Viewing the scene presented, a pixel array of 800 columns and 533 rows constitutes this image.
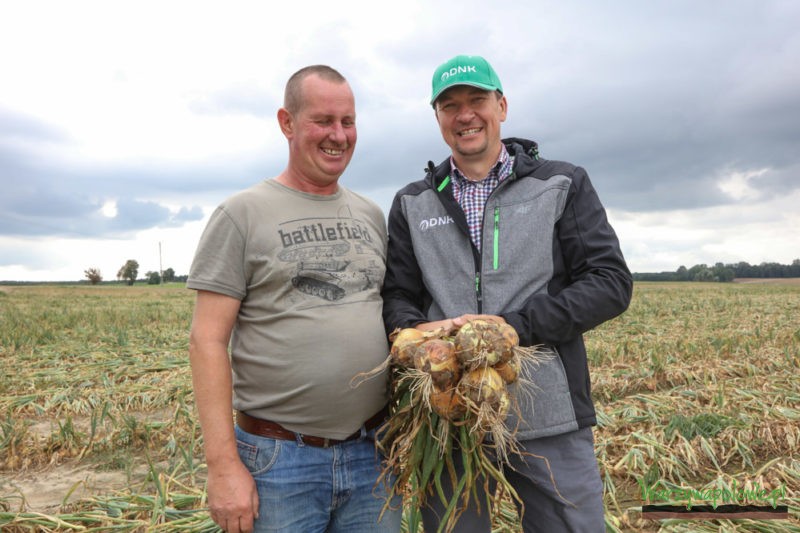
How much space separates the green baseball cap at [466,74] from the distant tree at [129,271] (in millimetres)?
92080

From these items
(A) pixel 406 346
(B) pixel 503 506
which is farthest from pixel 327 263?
(B) pixel 503 506

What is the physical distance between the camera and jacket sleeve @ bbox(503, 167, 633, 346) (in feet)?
7.72

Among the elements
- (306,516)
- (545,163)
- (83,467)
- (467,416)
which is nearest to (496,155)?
(545,163)

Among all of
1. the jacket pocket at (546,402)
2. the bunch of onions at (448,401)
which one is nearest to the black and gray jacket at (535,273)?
the jacket pocket at (546,402)

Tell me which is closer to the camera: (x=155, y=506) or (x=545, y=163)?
(x=545, y=163)

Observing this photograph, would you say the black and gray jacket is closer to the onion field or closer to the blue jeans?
the blue jeans

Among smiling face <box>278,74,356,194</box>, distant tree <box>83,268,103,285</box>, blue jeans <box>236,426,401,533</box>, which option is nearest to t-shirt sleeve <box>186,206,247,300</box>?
smiling face <box>278,74,356,194</box>

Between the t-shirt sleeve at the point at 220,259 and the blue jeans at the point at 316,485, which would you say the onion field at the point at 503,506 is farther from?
the t-shirt sleeve at the point at 220,259

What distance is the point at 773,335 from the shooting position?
35.7 ft

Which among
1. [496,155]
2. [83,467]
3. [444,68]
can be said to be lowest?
[83,467]

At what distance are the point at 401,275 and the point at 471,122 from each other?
2.66ft

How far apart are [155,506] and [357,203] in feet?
8.53

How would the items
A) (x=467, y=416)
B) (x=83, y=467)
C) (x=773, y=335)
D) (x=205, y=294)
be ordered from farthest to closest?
(x=773, y=335), (x=83, y=467), (x=205, y=294), (x=467, y=416)

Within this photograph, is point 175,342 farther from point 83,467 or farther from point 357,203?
point 357,203
